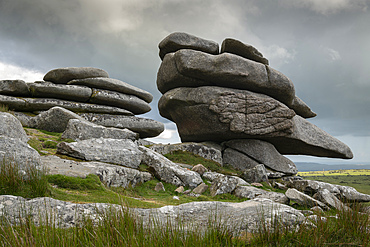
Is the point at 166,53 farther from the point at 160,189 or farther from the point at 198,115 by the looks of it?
the point at 160,189

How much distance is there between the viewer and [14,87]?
70.2 feet

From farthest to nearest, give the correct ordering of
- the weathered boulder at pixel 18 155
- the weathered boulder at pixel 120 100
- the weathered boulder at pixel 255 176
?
the weathered boulder at pixel 120 100 → the weathered boulder at pixel 255 176 → the weathered boulder at pixel 18 155

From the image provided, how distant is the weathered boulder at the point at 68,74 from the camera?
2375 centimetres

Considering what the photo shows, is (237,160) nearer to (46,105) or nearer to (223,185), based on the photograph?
(223,185)

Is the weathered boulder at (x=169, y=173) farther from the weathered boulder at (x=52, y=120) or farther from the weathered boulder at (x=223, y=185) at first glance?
the weathered boulder at (x=52, y=120)

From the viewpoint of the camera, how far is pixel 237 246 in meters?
3.23

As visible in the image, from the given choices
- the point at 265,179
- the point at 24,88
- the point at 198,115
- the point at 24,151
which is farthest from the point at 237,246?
the point at 24,88

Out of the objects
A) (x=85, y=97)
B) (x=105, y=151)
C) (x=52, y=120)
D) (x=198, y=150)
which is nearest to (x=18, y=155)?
(x=105, y=151)

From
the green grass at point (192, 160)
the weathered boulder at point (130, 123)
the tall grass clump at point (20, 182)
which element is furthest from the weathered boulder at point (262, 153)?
the tall grass clump at point (20, 182)

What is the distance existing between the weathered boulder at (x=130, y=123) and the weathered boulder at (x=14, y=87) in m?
5.40

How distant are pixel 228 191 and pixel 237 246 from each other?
7.35 m

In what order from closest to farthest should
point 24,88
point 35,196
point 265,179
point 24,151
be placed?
point 35,196, point 24,151, point 265,179, point 24,88

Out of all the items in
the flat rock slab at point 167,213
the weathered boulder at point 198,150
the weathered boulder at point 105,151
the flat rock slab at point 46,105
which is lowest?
the flat rock slab at point 167,213

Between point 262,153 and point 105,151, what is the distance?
13922 millimetres
